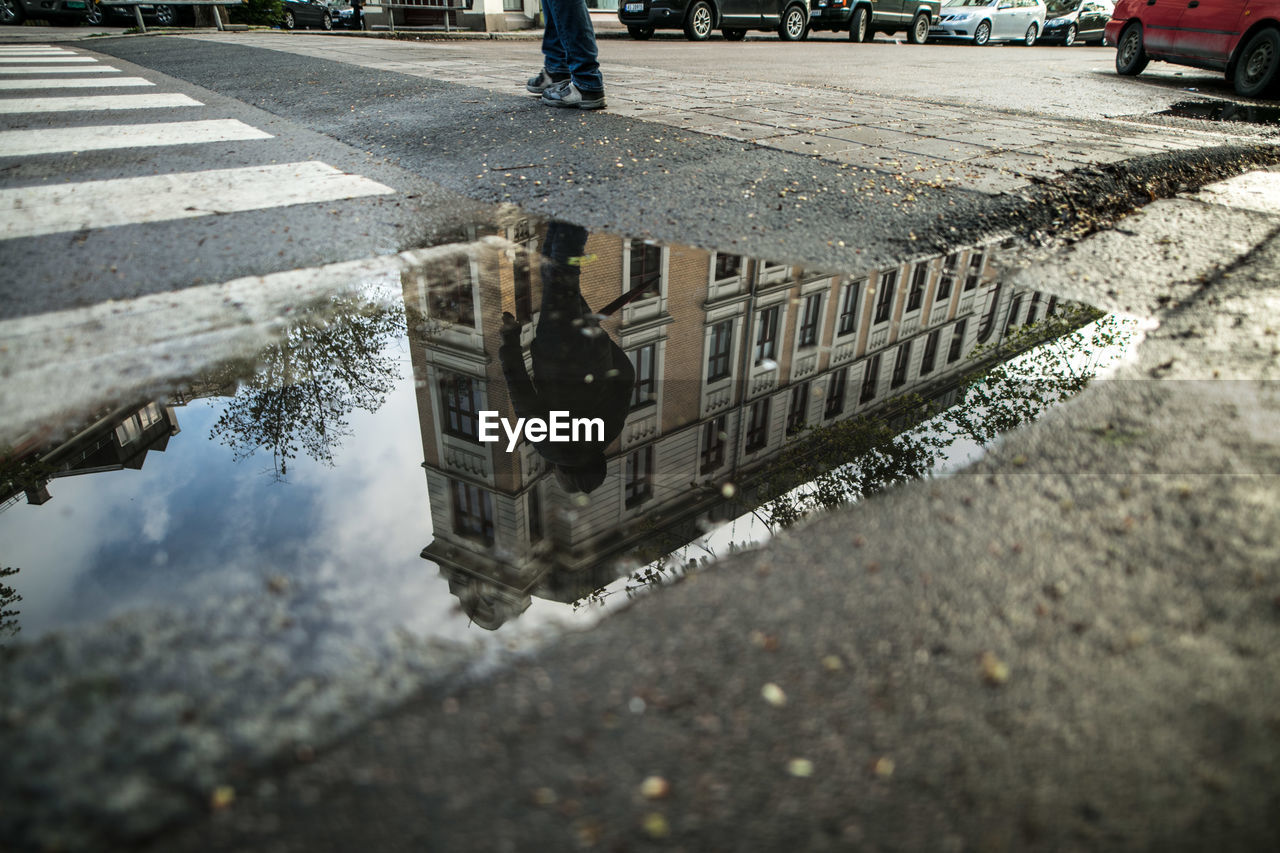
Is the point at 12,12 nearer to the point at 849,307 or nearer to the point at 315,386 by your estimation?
the point at 315,386

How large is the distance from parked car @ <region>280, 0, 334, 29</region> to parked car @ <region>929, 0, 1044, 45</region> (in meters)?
20.5

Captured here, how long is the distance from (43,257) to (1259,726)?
4367mm

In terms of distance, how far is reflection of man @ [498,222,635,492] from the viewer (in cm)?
218

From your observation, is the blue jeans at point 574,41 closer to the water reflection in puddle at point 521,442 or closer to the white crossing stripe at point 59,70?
the water reflection in puddle at point 521,442

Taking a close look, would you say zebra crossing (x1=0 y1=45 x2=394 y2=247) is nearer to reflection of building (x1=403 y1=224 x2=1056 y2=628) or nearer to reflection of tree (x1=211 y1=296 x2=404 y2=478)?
reflection of building (x1=403 y1=224 x2=1056 y2=628)

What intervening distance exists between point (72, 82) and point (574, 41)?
6.36 m

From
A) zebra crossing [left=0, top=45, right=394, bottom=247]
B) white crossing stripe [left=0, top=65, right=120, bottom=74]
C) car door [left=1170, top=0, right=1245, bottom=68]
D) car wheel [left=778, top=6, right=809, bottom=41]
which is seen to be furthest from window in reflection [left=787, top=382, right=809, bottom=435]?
car wheel [left=778, top=6, right=809, bottom=41]

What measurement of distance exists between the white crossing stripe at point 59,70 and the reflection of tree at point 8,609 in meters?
10.4

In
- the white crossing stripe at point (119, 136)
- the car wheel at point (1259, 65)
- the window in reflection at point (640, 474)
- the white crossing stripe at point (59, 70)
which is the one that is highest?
the car wheel at point (1259, 65)

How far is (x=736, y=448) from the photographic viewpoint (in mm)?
2217

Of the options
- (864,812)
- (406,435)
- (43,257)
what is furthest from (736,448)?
(43,257)

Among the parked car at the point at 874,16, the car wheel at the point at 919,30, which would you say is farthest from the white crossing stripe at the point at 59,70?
the car wheel at the point at 919,30

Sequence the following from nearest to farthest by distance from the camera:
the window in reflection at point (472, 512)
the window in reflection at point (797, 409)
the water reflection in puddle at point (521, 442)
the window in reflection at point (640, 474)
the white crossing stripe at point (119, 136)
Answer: the water reflection in puddle at point (521, 442)
the window in reflection at point (472, 512)
the window in reflection at point (640, 474)
the window in reflection at point (797, 409)
the white crossing stripe at point (119, 136)

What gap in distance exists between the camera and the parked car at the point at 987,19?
23625 mm
